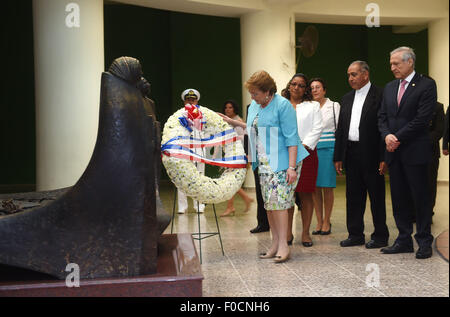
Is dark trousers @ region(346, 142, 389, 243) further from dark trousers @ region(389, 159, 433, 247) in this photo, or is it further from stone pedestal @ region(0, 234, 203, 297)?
stone pedestal @ region(0, 234, 203, 297)

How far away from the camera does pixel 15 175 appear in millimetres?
9906

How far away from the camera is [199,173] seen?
3.47m

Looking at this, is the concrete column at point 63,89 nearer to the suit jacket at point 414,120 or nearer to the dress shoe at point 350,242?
the dress shoe at point 350,242

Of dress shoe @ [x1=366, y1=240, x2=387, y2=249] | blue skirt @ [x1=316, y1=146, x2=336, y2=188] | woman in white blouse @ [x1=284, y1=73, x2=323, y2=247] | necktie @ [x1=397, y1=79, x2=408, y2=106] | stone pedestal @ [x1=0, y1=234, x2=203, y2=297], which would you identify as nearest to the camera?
stone pedestal @ [x1=0, y1=234, x2=203, y2=297]

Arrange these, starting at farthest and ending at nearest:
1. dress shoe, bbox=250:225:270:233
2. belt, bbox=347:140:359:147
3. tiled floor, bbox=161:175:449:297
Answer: dress shoe, bbox=250:225:270:233, belt, bbox=347:140:359:147, tiled floor, bbox=161:175:449:297

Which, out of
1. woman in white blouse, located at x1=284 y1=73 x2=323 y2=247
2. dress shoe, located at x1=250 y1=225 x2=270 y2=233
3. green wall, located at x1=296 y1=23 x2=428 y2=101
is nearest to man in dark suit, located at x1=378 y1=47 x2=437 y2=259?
woman in white blouse, located at x1=284 y1=73 x2=323 y2=247

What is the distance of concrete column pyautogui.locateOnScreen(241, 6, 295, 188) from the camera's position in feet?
28.3

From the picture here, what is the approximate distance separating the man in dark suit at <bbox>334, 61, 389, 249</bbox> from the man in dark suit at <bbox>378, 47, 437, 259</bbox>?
10.0 inches

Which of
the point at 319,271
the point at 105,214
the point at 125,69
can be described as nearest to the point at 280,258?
the point at 319,271

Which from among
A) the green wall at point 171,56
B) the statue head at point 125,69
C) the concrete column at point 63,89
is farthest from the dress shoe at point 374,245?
the green wall at point 171,56

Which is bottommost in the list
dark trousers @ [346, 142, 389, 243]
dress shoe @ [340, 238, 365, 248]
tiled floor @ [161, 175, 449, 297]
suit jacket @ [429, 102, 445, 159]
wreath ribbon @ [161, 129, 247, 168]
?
tiled floor @ [161, 175, 449, 297]

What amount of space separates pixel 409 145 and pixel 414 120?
0.63ft

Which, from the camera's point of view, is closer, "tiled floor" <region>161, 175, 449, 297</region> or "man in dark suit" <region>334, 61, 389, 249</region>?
"tiled floor" <region>161, 175, 449, 297</region>

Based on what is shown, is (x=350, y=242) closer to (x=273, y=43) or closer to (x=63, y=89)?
(x=63, y=89)
